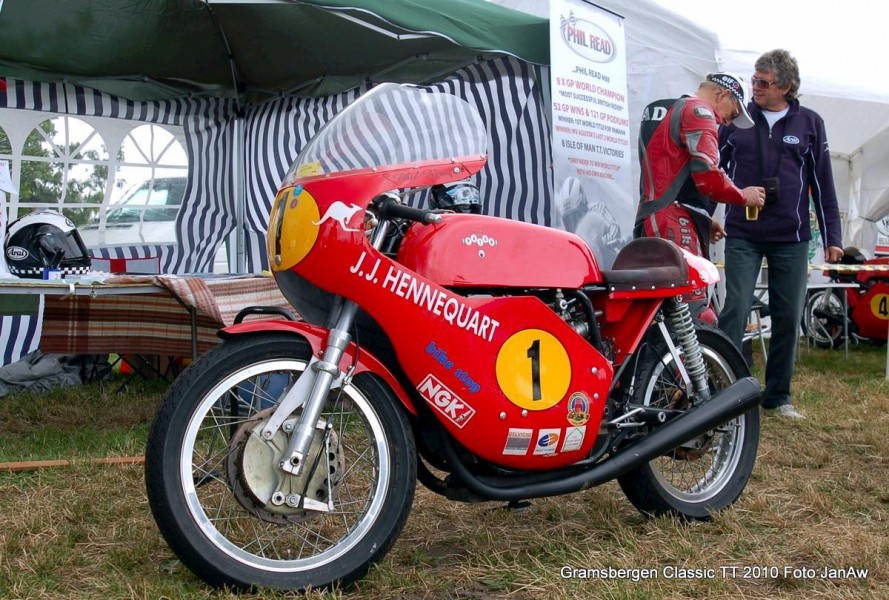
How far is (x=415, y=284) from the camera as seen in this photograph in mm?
2357

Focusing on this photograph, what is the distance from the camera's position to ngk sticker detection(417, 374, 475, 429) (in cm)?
240

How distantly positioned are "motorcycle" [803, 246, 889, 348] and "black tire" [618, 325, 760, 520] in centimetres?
620

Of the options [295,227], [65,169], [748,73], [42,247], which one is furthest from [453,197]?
[748,73]

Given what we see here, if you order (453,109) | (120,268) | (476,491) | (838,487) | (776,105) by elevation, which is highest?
(776,105)

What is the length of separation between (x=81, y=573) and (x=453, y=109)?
5.43 ft

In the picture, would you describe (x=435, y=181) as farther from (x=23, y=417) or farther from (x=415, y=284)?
(x=23, y=417)

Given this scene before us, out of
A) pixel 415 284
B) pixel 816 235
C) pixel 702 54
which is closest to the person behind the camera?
pixel 415 284

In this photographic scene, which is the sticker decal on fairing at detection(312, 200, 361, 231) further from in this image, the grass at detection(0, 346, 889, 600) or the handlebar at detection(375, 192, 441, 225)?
the grass at detection(0, 346, 889, 600)

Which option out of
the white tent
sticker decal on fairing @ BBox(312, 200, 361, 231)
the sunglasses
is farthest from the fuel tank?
the white tent

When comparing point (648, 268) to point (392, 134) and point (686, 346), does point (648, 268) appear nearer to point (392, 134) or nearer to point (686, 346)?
point (686, 346)

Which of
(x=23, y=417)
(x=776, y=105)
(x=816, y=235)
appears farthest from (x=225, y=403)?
(x=816, y=235)

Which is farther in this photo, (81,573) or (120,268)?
(120,268)

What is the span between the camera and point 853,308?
367 inches

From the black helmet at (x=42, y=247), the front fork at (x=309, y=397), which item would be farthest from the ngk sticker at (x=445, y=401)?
the black helmet at (x=42, y=247)
